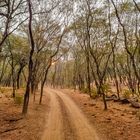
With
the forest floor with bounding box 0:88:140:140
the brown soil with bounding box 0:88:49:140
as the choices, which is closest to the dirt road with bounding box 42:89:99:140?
the forest floor with bounding box 0:88:140:140

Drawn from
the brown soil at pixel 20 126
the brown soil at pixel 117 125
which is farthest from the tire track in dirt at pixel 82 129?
the brown soil at pixel 20 126

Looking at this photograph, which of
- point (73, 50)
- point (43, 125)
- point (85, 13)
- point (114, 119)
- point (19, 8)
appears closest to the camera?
point (43, 125)

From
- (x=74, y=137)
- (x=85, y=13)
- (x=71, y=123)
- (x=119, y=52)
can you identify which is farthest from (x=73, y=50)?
(x=74, y=137)

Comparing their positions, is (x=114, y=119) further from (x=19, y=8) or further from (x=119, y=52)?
(x=119, y=52)

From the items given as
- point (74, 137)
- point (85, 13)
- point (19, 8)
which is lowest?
point (74, 137)

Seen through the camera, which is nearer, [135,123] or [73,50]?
[135,123]

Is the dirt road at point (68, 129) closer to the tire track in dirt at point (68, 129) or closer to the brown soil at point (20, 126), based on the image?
the tire track in dirt at point (68, 129)

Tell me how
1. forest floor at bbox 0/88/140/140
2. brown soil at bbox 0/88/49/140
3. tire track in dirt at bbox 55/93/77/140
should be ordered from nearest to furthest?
tire track in dirt at bbox 55/93/77/140 < forest floor at bbox 0/88/140/140 < brown soil at bbox 0/88/49/140

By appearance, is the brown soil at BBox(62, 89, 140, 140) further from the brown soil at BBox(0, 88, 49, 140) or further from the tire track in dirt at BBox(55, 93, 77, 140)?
the brown soil at BBox(0, 88, 49, 140)

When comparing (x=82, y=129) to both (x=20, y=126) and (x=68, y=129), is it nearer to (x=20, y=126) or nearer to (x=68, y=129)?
(x=68, y=129)

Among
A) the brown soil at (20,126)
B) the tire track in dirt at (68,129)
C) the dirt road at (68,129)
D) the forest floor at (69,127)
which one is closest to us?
the tire track in dirt at (68,129)

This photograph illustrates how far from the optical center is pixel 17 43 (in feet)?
142

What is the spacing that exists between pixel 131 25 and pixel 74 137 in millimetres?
28767

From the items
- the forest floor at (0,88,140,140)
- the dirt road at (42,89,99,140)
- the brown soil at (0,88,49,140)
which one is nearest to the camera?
the dirt road at (42,89,99,140)
